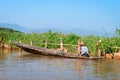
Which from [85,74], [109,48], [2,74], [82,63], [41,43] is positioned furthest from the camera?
[41,43]

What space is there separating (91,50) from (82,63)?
5.23 m

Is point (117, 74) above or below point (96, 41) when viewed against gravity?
below

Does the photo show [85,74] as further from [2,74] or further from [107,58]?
[107,58]

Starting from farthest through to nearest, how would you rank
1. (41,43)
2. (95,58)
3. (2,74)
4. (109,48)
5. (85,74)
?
(41,43) → (109,48) → (95,58) → (85,74) → (2,74)

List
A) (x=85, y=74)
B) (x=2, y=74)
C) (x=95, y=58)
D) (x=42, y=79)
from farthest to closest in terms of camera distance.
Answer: (x=95, y=58), (x=85, y=74), (x=2, y=74), (x=42, y=79)

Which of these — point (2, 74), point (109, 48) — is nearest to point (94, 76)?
point (2, 74)

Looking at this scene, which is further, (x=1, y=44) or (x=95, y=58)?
(x=1, y=44)

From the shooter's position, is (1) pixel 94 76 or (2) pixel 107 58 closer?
(1) pixel 94 76

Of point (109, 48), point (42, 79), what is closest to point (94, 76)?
point (42, 79)

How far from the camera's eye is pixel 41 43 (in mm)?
31594

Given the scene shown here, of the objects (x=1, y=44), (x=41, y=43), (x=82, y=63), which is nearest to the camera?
(x=82, y=63)

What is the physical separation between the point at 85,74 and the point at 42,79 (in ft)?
9.55

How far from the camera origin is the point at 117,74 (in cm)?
1762

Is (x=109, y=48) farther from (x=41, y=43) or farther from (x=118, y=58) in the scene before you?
(x=41, y=43)
